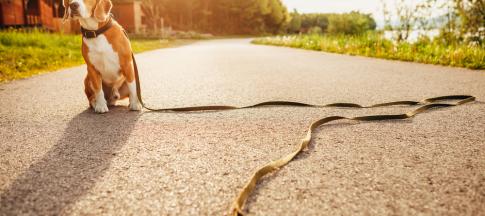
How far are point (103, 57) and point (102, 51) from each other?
0.21 ft

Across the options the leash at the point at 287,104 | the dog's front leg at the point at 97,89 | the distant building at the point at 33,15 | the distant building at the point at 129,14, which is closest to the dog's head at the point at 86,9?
the leash at the point at 287,104

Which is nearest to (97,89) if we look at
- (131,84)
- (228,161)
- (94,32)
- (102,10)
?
(131,84)

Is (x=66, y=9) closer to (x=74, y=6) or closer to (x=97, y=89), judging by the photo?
(x=74, y=6)

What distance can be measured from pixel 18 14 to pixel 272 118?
2358 cm

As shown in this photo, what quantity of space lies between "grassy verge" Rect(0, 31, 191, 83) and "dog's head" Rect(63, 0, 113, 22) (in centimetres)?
375

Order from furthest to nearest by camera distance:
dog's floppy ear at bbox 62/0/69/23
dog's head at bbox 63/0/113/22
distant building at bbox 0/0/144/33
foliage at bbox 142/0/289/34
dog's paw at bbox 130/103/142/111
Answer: foliage at bbox 142/0/289/34
distant building at bbox 0/0/144/33
dog's paw at bbox 130/103/142/111
dog's floppy ear at bbox 62/0/69/23
dog's head at bbox 63/0/113/22

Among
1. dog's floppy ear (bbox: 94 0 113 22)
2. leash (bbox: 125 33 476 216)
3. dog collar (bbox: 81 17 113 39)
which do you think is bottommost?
leash (bbox: 125 33 476 216)

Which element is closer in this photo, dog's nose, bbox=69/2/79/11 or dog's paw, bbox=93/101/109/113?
dog's nose, bbox=69/2/79/11

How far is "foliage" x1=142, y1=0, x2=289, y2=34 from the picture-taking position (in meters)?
65.7

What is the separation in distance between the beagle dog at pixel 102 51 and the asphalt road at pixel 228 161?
0.24 m

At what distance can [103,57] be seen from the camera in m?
3.66

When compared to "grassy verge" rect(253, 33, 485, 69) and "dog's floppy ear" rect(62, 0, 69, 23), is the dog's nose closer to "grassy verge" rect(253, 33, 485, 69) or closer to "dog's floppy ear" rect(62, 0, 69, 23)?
"dog's floppy ear" rect(62, 0, 69, 23)

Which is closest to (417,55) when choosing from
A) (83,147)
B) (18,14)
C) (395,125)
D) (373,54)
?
(373,54)

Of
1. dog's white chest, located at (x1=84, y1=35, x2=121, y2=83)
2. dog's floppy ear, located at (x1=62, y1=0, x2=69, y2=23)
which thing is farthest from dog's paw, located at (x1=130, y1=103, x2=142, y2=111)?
dog's floppy ear, located at (x1=62, y1=0, x2=69, y2=23)
